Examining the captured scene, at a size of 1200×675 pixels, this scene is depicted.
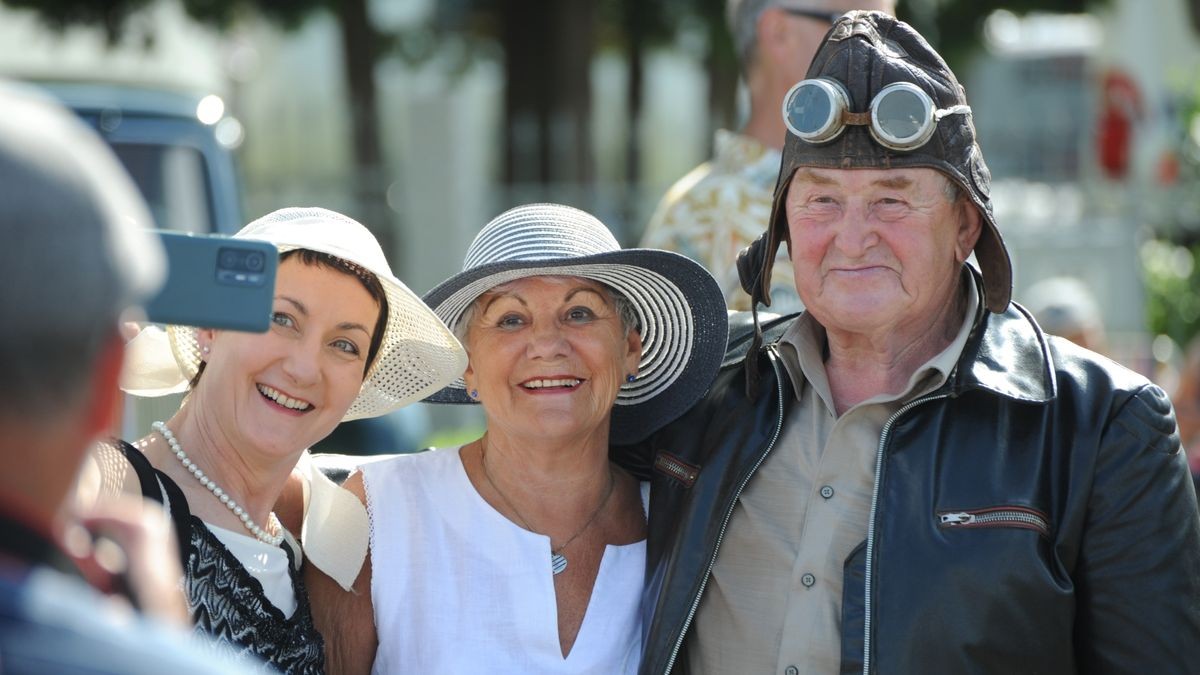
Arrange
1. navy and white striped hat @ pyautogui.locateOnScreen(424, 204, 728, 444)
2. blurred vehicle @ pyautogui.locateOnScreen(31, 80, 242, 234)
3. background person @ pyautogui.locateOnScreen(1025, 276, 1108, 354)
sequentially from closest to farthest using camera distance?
navy and white striped hat @ pyautogui.locateOnScreen(424, 204, 728, 444), blurred vehicle @ pyautogui.locateOnScreen(31, 80, 242, 234), background person @ pyautogui.locateOnScreen(1025, 276, 1108, 354)

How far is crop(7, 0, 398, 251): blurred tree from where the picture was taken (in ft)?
37.7

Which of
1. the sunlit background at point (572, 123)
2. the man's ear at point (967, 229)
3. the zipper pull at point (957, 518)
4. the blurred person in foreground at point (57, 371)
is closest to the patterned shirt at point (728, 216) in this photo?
the man's ear at point (967, 229)

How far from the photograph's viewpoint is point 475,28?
557 inches

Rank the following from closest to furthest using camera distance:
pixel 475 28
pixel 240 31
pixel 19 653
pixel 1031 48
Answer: pixel 19 653 → pixel 240 31 → pixel 475 28 → pixel 1031 48

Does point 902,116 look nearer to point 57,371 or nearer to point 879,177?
point 879,177

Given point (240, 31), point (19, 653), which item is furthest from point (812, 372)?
point (240, 31)

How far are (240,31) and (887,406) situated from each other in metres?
11.0

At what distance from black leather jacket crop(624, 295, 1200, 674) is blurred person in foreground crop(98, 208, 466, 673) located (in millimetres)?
774

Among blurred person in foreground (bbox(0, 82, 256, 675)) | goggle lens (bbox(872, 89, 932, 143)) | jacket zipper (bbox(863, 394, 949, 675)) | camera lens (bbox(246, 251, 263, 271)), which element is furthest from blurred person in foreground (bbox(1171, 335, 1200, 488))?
blurred person in foreground (bbox(0, 82, 256, 675))

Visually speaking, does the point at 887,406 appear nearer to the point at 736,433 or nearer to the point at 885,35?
the point at 736,433

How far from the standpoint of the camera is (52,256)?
1.08 meters

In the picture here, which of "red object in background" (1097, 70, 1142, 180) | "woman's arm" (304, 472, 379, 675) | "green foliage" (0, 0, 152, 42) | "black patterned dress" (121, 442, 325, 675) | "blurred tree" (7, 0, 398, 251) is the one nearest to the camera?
"black patterned dress" (121, 442, 325, 675)

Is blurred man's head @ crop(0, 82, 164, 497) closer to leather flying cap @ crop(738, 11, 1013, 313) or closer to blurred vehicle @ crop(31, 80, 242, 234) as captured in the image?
leather flying cap @ crop(738, 11, 1013, 313)

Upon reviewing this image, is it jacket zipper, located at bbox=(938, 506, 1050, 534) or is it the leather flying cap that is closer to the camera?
jacket zipper, located at bbox=(938, 506, 1050, 534)
